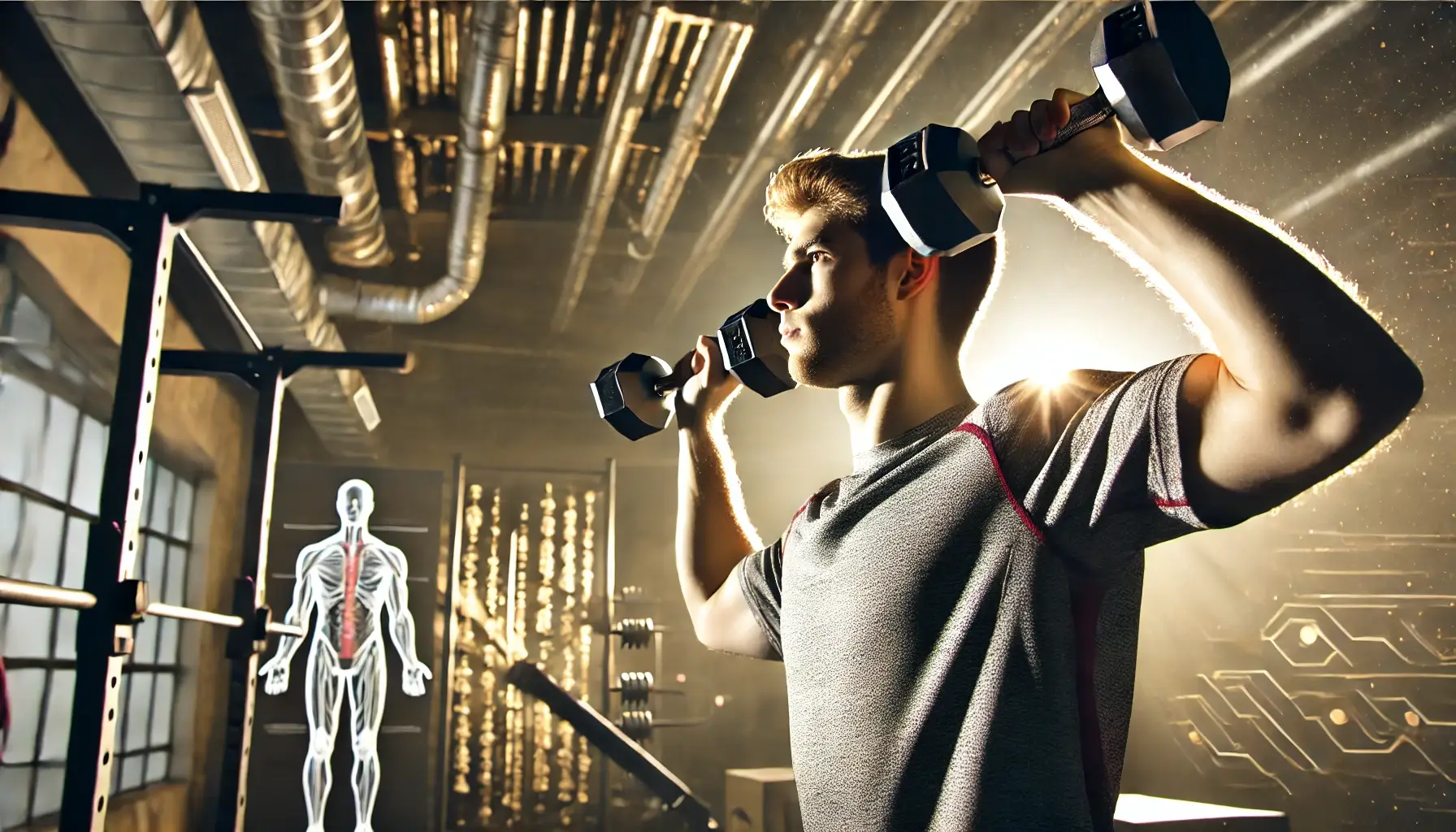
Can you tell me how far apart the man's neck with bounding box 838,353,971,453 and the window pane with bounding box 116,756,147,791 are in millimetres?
5233

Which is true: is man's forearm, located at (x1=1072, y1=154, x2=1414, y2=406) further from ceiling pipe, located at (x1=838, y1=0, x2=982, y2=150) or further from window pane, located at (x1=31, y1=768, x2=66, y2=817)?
window pane, located at (x1=31, y1=768, x2=66, y2=817)

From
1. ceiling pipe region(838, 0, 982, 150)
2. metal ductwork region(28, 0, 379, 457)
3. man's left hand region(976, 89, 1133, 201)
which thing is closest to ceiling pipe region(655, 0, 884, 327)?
ceiling pipe region(838, 0, 982, 150)

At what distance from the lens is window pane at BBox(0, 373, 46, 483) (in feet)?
11.0

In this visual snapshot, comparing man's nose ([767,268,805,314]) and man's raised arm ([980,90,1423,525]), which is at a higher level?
man's nose ([767,268,805,314])

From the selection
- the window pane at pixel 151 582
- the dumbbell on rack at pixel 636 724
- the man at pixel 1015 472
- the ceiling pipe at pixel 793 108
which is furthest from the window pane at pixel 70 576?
the man at pixel 1015 472

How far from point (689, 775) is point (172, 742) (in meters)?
3.26

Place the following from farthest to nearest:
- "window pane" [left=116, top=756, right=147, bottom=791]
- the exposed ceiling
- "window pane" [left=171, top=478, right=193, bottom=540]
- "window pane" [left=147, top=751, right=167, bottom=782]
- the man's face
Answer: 1. "window pane" [left=171, top=478, right=193, bottom=540]
2. "window pane" [left=147, top=751, right=167, bottom=782]
3. "window pane" [left=116, top=756, right=147, bottom=791]
4. the exposed ceiling
5. the man's face

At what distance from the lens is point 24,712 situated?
3.66 m

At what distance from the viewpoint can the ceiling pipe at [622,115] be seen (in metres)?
3.57

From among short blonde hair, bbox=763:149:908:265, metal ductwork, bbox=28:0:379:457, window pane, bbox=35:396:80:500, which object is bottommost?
short blonde hair, bbox=763:149:908:265

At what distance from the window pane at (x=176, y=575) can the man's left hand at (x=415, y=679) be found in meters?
1.31

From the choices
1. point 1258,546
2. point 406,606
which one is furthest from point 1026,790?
point 406,606

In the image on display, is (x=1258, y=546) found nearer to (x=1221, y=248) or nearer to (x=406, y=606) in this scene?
(x=1221, y=248)

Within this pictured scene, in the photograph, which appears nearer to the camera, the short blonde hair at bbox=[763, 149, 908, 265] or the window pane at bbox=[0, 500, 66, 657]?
the short blonde hair at bbox=[763, 149, 908, 265]
